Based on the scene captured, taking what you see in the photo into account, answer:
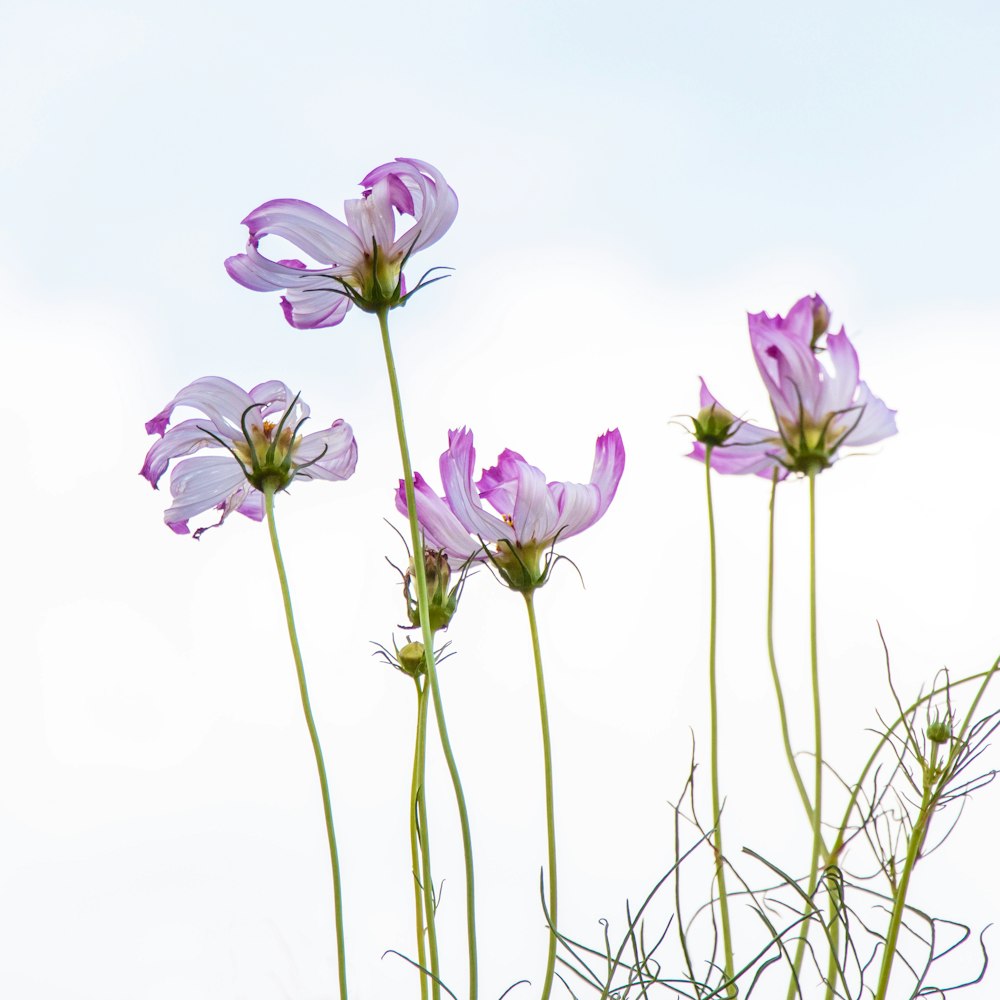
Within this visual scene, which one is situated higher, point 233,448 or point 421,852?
point 233,448

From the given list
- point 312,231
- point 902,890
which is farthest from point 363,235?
point 902,890

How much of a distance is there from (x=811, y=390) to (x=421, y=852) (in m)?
0.16

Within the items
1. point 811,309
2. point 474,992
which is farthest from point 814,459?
point 474,992

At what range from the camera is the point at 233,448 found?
42 cm

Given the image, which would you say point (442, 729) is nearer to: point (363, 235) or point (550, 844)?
point (550, 844)

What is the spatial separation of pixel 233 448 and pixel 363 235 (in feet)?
0.27

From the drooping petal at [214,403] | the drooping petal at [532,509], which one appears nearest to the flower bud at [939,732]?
the drooping petal at [532,509]

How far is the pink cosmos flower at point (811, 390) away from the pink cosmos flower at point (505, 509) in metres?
0.06

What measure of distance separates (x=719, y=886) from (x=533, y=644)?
79 millimetres

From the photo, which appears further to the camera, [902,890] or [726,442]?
[726,442]

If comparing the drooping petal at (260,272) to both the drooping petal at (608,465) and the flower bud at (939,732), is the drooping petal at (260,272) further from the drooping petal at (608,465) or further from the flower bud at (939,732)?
the flower bud at (939,732)

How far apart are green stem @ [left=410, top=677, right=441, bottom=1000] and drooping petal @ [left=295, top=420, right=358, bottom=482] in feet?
0.26

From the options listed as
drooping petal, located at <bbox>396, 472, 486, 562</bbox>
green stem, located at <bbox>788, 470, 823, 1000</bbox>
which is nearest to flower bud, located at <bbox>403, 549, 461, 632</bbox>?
drooping petal, located at <bbox>396, 472, 486, 562</bbox>

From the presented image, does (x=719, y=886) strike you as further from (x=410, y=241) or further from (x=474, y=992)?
(x=410, y=241)
